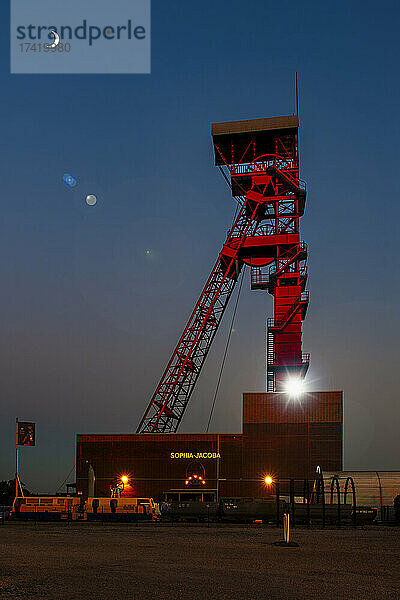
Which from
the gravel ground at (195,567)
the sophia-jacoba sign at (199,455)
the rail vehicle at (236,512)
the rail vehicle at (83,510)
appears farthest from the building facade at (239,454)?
the gravel ground at (195,567)

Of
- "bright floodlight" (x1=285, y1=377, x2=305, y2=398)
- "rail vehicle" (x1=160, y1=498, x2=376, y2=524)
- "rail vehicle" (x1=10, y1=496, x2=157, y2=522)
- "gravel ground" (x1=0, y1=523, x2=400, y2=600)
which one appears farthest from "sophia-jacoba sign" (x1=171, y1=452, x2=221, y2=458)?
→ "gravel ground" (x1=0, y1=523, x2=400, y2=600)

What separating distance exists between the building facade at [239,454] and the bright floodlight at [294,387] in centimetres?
52

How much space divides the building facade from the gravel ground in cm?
2671

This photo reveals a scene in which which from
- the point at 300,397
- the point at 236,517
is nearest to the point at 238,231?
the point at 300,397

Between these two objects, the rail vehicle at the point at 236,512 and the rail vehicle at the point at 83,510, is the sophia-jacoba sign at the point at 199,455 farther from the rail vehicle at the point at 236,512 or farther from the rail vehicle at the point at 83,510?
the rail vehicle at the point at 236,512

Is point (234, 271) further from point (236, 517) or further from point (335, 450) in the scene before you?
point (236, 517)

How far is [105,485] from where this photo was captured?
59.9 m

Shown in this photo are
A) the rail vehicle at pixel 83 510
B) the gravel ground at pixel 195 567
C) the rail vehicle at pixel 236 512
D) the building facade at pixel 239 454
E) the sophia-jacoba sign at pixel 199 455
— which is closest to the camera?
the gravel ground at pixel 195 567

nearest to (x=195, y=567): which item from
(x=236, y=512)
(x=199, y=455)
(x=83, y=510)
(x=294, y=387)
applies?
(x=236, y=512)

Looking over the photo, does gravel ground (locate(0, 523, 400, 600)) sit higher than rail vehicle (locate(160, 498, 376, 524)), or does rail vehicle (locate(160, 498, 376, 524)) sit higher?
gravel ground (locate(0, 523, 400, 600))

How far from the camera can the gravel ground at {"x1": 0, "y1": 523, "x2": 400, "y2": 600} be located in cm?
1548

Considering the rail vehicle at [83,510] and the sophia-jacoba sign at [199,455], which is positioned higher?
the sophia-jacoba sign at [199,455]

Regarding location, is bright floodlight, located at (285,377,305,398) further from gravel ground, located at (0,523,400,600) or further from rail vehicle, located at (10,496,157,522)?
gravel ground, located at (0,523,400,600)

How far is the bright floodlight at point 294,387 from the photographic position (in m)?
60.1
